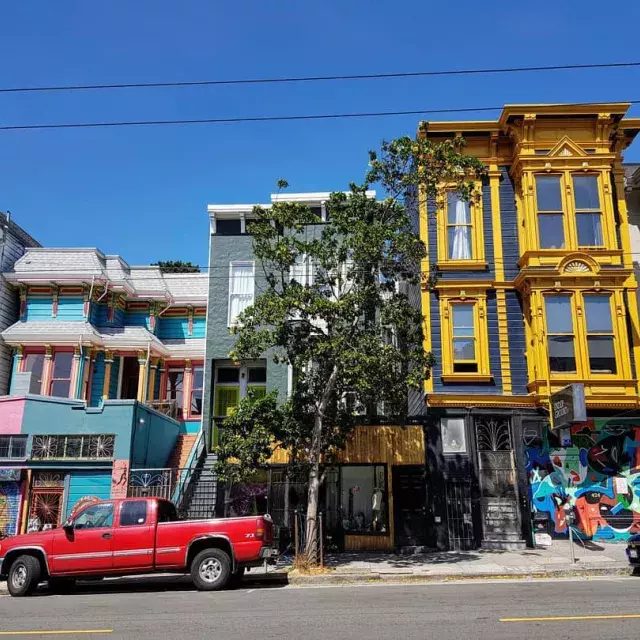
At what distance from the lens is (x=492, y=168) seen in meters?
20.6

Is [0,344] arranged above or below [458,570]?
above

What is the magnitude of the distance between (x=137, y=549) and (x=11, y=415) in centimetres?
829

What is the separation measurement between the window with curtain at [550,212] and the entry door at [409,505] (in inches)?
316

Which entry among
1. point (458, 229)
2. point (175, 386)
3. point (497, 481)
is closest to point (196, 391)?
point (175, 386)

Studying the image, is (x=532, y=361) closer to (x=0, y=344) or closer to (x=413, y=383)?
(x=413, y=383)

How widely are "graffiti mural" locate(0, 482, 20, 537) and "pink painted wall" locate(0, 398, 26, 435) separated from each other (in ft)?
5.01

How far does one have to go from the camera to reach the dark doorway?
82.6 ft

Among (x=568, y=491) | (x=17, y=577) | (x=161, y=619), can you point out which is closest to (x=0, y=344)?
(x=17, y=577)

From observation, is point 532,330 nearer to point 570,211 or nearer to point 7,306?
point 570,211

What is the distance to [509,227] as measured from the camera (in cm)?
2016

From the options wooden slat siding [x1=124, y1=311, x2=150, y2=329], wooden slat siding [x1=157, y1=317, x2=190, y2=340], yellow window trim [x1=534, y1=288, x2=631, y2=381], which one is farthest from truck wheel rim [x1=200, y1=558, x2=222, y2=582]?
wooden slat siding [x1=124, y1=311, x2=150, y2=329]

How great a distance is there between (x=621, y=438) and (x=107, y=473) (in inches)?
587

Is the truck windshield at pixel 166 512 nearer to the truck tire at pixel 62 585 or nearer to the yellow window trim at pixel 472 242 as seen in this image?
the truck tire at pixel 62 585

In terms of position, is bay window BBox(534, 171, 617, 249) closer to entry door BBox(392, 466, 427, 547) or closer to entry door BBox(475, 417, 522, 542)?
entry door BBox(475, 417, 522, 542)
